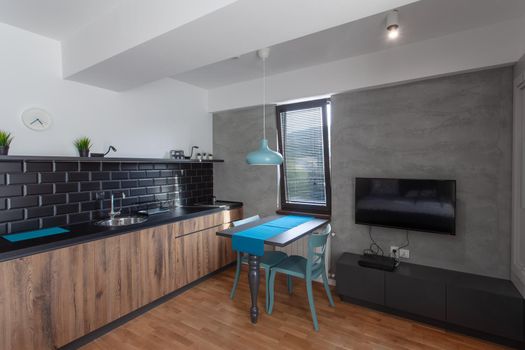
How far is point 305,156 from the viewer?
358 cm

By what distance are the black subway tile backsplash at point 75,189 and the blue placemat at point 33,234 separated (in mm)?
103

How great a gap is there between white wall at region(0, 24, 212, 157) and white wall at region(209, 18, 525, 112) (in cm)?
113

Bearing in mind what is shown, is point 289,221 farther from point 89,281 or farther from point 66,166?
point 66,166

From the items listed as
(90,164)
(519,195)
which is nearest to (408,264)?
(519,195)

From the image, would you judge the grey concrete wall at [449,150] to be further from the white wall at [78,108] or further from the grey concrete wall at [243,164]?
the white wall at [78,108]

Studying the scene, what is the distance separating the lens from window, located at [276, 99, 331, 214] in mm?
3404

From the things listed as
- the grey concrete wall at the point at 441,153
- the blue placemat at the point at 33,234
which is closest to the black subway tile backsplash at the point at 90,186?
the blue placemat at the point at 33,234

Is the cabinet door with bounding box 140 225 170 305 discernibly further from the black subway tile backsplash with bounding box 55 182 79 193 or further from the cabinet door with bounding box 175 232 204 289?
the black subway tile backsplash with bounding box 55 182 79 193

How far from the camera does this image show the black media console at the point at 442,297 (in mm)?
2148

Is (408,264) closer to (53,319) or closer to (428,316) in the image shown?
(428,316)

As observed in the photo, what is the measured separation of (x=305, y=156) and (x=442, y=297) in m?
2.07

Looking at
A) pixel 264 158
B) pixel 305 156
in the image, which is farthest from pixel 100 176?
pixel 305 156

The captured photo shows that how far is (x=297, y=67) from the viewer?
3.28 metres

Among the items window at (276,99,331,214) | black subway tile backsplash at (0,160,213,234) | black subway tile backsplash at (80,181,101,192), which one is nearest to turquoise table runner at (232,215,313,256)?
window at (276,99,331,214)
